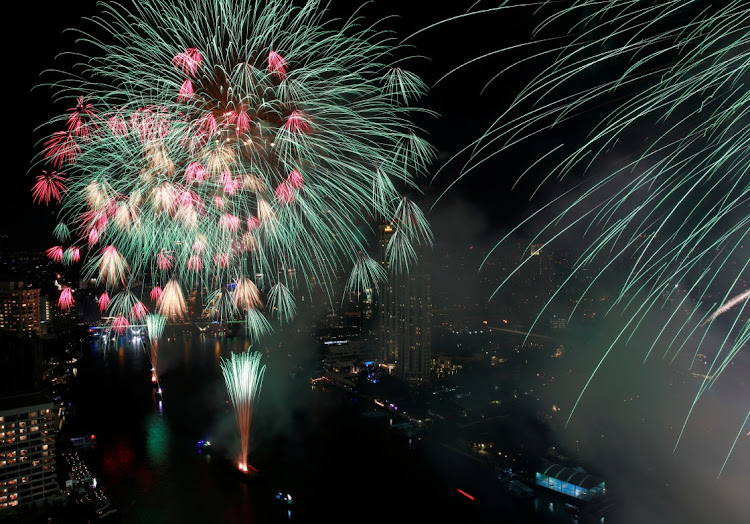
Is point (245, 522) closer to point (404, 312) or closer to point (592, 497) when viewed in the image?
point (592, 497)

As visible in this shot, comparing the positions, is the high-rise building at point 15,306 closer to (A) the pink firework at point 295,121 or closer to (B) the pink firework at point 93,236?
(B) the pink firework at point 93,236

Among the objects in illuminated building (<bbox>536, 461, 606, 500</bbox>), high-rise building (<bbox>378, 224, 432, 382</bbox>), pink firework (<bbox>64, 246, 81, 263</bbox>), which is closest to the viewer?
pink firework (<bbox>64, 246, 81, 263</bbox>)

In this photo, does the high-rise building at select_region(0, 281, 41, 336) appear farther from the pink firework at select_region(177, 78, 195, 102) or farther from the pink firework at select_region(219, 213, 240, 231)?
the pink firework at select_region(177, 78, 195, 102)

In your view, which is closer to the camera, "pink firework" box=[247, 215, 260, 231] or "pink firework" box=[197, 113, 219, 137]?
"pink firework" box=[197, 113, 219, 137]

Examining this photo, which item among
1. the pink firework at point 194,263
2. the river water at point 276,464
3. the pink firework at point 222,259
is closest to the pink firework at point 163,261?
the pink firework at point 194,263

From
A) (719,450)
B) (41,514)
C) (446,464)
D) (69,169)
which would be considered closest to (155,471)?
(41,514)

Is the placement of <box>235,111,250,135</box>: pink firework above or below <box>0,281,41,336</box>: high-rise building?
above

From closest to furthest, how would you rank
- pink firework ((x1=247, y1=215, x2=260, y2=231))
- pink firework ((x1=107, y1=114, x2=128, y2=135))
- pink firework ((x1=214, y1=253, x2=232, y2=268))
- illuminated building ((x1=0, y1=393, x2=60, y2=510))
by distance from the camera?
pink firework ((x1=107, y1=114, x2=128, y2=135))
pink firework ((x1=247, y1=215, x2=260, y2=231))
pink firework ((x1=214, y1=253, x2=232, y2=268))
illuminated building ((x1=0, y1=393, x2=60, y2=510))


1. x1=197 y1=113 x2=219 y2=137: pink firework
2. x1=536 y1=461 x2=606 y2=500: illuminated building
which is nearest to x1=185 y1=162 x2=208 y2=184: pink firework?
x1=197 y1=113 x2=219 y2=137: pink firework

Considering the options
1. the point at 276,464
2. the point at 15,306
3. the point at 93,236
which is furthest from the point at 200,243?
the point at 15,306
